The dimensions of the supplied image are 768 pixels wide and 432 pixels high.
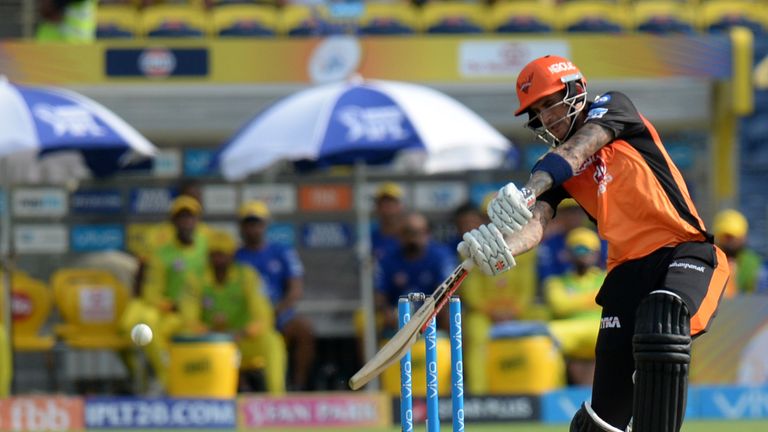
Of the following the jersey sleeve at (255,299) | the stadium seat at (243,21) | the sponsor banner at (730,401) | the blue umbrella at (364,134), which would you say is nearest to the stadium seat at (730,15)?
the blue umbrella at (364,134)

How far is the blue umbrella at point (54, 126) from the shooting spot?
9453 mm

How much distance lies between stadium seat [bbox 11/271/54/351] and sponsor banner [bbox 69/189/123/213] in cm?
122

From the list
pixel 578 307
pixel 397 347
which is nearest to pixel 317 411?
pixel 578 307

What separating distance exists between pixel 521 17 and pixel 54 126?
439cm

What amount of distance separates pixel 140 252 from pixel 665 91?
422 centimetres

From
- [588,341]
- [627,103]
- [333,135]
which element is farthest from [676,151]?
[627,103]

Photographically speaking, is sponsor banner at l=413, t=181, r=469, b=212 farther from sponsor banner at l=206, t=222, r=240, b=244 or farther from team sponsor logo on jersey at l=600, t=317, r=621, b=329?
team sponsor logo on jersey at l=600, t=317, r=621, b=329

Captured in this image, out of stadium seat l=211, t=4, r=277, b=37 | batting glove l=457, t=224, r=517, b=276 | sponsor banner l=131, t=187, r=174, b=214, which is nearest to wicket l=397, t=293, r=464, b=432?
batting glove l=457, t=224, r=517, b=276

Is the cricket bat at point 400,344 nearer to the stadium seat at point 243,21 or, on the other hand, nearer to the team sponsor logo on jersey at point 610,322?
the team sponsor logo on jersey at point 610,322

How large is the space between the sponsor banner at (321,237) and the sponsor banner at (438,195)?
637 mm

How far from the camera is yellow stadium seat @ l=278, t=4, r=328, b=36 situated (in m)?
12.0

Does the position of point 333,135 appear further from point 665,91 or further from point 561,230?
point 665,91

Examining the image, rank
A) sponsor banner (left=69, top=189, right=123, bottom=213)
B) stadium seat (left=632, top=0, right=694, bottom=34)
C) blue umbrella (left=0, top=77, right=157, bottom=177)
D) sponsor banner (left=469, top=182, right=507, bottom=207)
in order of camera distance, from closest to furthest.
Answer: blue umbrella (left=0, top=77, right=157, bottom=177), sponsor banner (left=69, top=189, right=123, bottom=213), sponsor banner (left=469, top=182, right=507, bottom=207), stadium seat (left=632, top=0, right=694, bottom=34)

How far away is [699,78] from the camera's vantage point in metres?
11.6
